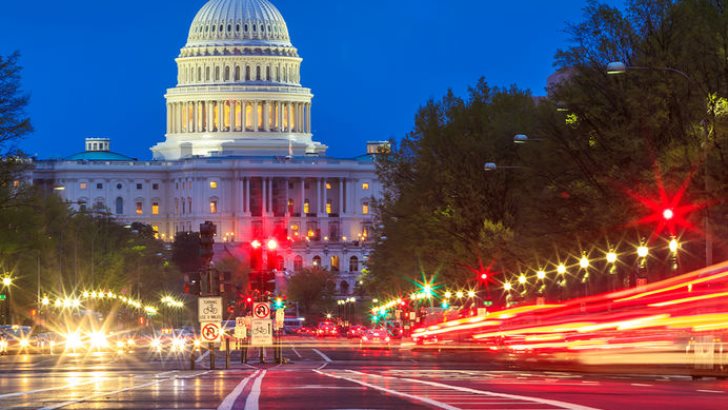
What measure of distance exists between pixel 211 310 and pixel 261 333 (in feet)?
36.0

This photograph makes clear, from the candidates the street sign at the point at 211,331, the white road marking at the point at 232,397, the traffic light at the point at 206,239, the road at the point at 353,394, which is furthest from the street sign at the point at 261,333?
the white road marking at the point at 232,397

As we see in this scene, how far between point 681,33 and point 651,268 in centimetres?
1562

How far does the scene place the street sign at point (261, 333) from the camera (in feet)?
217

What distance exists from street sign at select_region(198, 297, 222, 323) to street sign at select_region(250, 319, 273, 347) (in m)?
9.98

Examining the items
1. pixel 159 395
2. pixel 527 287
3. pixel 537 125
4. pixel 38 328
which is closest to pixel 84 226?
pixel 38 328

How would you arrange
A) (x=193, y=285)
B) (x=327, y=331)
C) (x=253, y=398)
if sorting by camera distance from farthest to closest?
(x=327, y=331), (x=193, y=285), (x=253, y=398)

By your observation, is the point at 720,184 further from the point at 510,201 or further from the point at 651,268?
the point at 510,201

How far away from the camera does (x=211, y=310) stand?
55844mm

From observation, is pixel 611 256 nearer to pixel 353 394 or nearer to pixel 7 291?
pixel 353 394

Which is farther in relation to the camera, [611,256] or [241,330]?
[611,256]

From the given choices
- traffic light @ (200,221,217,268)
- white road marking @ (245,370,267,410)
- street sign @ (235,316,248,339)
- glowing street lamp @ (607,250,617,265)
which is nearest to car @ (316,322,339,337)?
street sign @ (235,316,248,339)

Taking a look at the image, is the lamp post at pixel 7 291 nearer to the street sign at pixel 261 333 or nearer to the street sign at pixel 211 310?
the street sign at pixel 261 333

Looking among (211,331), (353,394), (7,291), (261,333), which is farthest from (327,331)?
(353,394)

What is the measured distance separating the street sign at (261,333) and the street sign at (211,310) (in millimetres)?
9979
